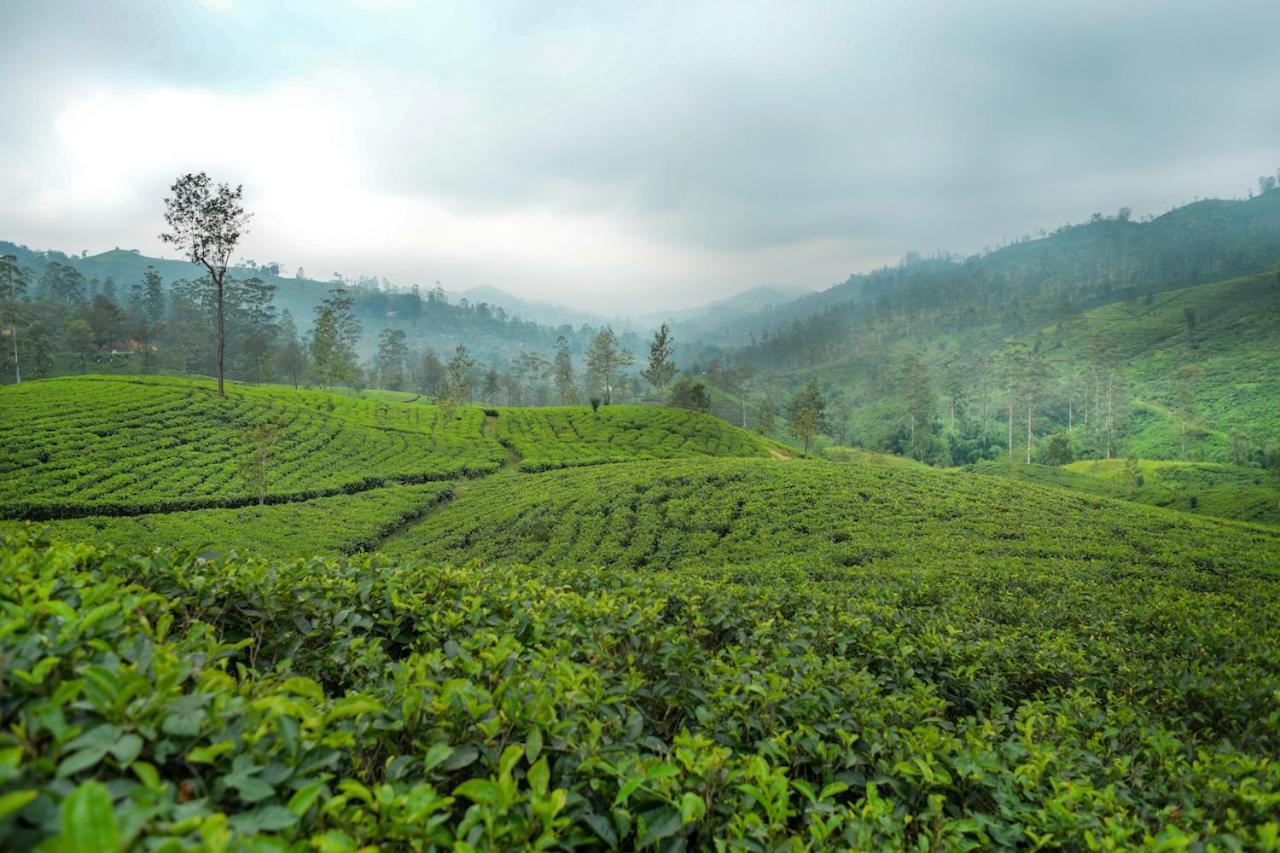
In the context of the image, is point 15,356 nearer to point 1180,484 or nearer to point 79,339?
point 79,339

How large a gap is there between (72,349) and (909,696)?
82.5 metres

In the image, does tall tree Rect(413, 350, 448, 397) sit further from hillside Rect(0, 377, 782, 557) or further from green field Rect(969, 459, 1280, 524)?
green field Rect(969, 459, 1280, 524)

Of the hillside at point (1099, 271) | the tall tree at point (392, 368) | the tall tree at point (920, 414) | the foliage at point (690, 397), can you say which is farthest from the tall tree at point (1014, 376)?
the tall tree at point (392, 368)

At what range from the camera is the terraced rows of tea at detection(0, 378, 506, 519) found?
19156 mm

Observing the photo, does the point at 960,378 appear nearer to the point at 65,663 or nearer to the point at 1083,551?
the point at 1083,551

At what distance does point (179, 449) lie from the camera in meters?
23.9

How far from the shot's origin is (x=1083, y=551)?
10234 millimetres

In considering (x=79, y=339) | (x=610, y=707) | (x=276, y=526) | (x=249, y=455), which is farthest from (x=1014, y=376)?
(x=79, y=339)

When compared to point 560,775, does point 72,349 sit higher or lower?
higher

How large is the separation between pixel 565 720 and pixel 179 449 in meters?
29.8

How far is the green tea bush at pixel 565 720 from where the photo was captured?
1320 mm

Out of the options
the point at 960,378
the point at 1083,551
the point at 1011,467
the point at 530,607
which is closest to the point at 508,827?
the point at 530,607

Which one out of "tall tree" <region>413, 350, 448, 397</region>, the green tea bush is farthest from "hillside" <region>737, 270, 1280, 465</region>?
the green tea bush

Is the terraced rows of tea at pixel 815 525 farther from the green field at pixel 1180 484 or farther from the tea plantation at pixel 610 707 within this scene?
the green field at pixel 1180 484
